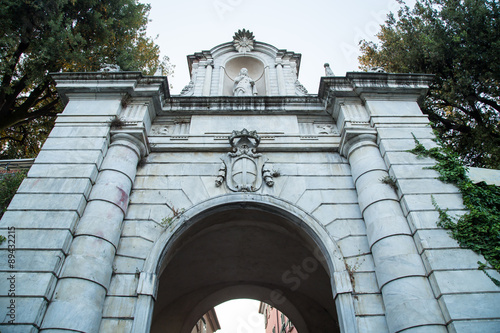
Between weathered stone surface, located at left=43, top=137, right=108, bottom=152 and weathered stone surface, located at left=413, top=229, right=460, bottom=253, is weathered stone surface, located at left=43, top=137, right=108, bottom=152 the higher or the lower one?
the higher one

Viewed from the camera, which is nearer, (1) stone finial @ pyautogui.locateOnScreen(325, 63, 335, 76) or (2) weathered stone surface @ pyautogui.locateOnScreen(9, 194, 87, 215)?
(2) weathered stone surface @ pyautogui.locateOnScreen(9, 194, 87, 215)

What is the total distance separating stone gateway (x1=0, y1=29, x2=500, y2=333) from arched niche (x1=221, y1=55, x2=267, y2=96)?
132 cm

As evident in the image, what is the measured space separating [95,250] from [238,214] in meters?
3.06

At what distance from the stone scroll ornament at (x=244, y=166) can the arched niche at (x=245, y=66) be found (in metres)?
4.30

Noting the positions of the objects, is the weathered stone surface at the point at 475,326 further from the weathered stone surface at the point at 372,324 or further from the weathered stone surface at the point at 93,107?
the weathered stone surface at the point at 93,107

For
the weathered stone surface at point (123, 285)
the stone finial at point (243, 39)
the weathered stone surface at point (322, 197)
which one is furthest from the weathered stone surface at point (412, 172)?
the stone finial at point (243, 39)

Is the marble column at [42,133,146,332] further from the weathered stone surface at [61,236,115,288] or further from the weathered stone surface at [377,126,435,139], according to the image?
the weathered stone surface at [377,126,435,139]

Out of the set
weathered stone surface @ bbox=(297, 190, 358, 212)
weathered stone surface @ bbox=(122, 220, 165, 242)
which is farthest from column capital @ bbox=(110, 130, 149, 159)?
weathered stone surface @ bbox=(297, 190, 358, 212)

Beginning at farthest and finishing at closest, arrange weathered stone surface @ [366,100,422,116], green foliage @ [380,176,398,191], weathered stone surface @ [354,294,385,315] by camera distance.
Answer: weathered stone surface @ [366,100,422,116], green foliage @ [380,176,398,191], weathered stone surface @ [354,294,385,315]

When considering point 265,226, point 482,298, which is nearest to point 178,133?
point 265,226

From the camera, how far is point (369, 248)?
22.5 feet

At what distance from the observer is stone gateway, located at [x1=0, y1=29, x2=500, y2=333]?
5809 mm

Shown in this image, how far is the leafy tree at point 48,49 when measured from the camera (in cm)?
1209

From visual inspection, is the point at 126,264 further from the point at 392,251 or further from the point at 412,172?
the point at 412,172
